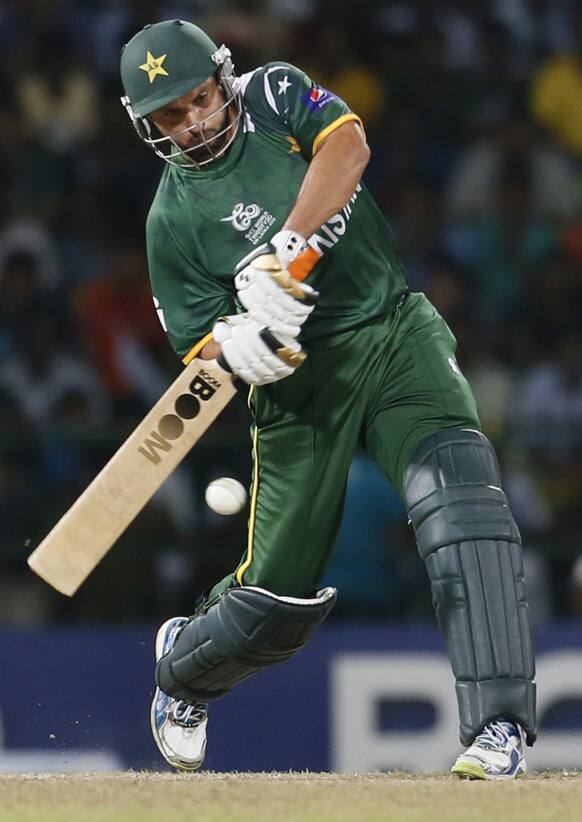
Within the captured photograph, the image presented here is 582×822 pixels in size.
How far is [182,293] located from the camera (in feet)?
14.4

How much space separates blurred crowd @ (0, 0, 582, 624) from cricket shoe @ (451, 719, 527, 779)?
2.78 metres

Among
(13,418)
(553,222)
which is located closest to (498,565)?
(13,418)

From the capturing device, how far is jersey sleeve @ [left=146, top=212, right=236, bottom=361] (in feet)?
14.2

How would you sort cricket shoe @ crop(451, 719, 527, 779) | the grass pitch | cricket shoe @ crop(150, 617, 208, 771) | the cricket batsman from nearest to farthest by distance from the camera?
the grass pitch → cricket shoe @ crop(451, 719, 527, 779) → the cricket batsman → cricket shoe @ crop(150, 617, 208, 771)

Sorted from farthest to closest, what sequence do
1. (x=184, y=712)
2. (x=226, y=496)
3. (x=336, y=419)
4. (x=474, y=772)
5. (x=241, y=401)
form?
(x=241, y=401), (x=184, y=712), (x=226, y=496), (x=336, y=419), (x=474, y=772)

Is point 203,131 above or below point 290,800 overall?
above

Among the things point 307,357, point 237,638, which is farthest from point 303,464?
point 237,638

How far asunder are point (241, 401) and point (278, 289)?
334 centimetres

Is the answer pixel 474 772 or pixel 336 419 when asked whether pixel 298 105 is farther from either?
pixel 474 772

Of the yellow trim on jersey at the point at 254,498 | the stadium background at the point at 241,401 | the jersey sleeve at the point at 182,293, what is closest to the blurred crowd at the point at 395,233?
the stadium background at the point at 241,401

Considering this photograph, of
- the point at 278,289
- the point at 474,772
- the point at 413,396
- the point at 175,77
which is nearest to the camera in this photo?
the point at 474,772

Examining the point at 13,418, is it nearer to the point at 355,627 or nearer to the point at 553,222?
the point at 355,627

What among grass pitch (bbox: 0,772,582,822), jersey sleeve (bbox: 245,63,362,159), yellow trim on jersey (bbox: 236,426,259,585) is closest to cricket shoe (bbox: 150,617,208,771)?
yellow trim on jersey (bbox: 236,426,259,585)

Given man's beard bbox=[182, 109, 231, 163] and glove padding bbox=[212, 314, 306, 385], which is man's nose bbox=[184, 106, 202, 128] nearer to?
man's beard bbox=[182, 109, 231, 163]
